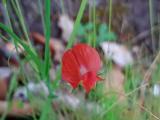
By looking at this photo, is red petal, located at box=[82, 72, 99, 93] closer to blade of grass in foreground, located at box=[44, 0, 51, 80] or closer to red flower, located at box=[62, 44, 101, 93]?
red flower, located at box=[62, 44, 101, 93]

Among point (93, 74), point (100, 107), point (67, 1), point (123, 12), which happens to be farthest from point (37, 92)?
point (123, 12)

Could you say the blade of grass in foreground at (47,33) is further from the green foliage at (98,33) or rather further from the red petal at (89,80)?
the green foliage at (98,33)

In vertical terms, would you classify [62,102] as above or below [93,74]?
below

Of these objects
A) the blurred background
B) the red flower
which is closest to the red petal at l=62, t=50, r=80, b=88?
the red flower

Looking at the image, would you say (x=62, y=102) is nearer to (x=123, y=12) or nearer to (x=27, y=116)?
(x=27, y=116)

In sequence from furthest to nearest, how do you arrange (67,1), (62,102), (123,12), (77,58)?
(123,12)
(67,1)
(62,102)
(77,58)

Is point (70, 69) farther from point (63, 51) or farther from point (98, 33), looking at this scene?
point (98, 33)

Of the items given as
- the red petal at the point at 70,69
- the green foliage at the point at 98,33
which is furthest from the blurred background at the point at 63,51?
the red petal at the point at 70,69
